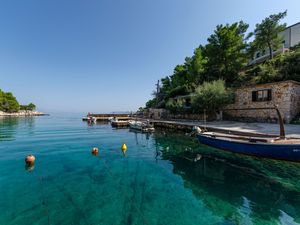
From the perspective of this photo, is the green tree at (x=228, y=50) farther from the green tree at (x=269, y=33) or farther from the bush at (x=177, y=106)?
the bush at (x=177, y=106)

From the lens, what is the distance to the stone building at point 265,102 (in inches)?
618

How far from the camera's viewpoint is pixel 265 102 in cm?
1752

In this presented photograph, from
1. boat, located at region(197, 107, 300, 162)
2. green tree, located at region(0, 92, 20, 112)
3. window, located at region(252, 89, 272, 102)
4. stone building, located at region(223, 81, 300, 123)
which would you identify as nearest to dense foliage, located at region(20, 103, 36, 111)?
green tree, located at region(0, 92, 20, 112)

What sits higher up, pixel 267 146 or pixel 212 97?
pixel 212 97

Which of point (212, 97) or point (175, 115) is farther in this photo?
point (175, 115)

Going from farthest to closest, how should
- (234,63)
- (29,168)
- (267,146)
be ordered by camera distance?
1. (234,63)
2. (29,168)
3. (267,146)

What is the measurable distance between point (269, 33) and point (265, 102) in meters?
16.2

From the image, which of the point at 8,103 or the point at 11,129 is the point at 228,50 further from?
the point at 8,103

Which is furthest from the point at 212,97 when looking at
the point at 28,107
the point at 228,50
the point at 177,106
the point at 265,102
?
the point at 28,107

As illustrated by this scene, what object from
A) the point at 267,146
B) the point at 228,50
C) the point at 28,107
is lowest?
the point at 267,146

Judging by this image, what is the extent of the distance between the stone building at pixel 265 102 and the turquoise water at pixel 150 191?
36.6ft

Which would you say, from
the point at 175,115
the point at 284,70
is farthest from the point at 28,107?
the point at 284,70

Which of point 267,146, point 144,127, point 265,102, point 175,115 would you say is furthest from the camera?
point 175,115

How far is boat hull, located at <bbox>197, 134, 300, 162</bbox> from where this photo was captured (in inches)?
283
